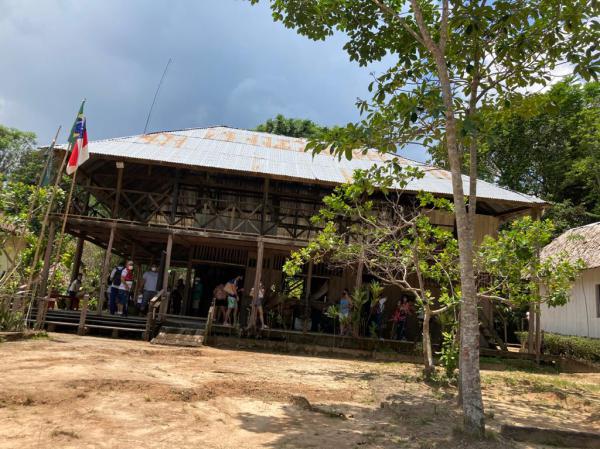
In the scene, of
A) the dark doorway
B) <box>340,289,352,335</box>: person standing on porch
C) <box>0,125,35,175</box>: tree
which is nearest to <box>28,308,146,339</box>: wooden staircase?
the dark doorway

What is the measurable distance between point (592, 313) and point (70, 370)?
15.0 m

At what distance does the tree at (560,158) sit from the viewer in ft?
71.1

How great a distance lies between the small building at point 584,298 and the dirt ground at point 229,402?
6.25 m

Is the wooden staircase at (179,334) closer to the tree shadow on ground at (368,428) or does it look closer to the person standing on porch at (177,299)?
the person standing on porch at (177,299)

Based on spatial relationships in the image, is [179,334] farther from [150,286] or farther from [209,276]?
[209,276]

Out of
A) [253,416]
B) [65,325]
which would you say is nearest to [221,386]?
[253,416]

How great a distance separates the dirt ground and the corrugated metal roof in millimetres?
4940

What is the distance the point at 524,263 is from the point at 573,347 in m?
8.42

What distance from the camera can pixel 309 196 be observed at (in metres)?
13.8

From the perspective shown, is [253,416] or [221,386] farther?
[221,386]

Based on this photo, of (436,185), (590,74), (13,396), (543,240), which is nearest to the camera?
(13,396)

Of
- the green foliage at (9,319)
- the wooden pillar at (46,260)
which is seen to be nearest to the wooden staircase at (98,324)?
the wooden pillar at (46,260)

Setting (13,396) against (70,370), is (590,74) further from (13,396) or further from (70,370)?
(70,370)

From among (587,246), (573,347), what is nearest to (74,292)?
(573,347)
